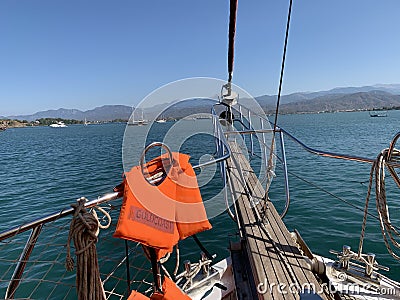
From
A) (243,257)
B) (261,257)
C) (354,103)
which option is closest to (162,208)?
(261,257)

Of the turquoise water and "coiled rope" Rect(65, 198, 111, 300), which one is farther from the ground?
"coiled rope" Rect(65, 198, 111, 300)

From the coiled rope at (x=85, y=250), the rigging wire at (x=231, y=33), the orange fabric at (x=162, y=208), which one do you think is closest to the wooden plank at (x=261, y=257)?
the orange fabric at (x=162, y=208)

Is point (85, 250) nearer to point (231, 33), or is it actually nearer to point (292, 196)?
point (231, 33)

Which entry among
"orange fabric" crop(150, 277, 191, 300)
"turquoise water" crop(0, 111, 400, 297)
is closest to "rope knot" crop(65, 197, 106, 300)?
"orange fabric" crop(150, 277, 191, 300)

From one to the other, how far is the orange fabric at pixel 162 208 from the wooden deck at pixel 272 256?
60 cm

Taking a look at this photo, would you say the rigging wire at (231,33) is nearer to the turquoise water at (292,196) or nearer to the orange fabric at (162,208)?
the turquoise water at (292,196)

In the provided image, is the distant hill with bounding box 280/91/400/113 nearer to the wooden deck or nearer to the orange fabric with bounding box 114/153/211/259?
the wooden deck

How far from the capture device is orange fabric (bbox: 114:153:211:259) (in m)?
1.41

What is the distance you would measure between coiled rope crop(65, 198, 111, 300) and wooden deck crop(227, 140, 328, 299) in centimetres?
113

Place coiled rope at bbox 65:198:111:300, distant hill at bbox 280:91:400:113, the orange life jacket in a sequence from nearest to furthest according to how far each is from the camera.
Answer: coiled rope at bbox 65:198:111:300
the orange life jacket
distant hill at bbox 280:91:400:113

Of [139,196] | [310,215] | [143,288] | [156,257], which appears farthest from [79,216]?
[310,215]

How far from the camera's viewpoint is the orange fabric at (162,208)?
4.62 feet

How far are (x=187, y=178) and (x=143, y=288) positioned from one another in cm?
250

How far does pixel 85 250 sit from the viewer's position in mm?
1196
